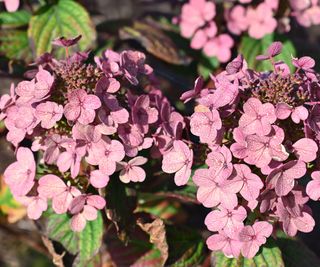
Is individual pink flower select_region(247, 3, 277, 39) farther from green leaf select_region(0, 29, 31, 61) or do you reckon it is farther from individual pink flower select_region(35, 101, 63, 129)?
individual pink flower select_region(35, 101, 63, 129)

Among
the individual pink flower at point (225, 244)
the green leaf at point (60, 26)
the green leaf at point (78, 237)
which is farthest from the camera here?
the green leaf at point (60, 26)

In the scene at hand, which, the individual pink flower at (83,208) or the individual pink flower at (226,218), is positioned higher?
the individual pink flower at (226,218)

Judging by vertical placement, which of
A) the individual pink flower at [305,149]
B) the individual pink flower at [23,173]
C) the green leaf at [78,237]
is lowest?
the green leaf at [78,237]

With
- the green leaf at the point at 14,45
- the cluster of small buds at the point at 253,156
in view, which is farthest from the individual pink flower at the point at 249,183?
the green leaf at the point at 14,45

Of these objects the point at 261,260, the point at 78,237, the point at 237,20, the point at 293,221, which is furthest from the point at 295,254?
the point at 237,20

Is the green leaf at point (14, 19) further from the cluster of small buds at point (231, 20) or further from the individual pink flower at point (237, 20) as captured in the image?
the individual pink flower at point (237, 20)

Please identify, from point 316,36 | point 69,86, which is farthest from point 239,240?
point 316,36

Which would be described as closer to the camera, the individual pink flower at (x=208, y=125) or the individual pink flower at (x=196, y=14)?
the individual pink flower at (x=208, y=125)
